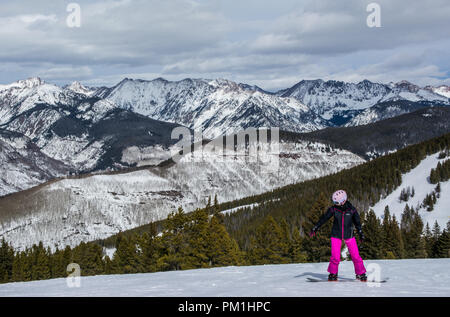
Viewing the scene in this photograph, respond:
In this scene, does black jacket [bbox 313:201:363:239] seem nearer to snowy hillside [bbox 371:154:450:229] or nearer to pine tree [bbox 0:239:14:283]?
pine tree [bbox 0:239:14:283]

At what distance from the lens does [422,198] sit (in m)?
122

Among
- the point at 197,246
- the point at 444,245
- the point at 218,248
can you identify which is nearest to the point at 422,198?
the point at 444,245

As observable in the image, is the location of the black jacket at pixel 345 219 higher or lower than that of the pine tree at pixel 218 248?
higher

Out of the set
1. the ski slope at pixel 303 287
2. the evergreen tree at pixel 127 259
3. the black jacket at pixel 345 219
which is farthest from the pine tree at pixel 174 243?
the black jacket at pixel 345 219

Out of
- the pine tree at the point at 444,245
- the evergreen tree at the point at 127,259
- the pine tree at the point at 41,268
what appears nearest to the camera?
the pine tree at the point at 444,245

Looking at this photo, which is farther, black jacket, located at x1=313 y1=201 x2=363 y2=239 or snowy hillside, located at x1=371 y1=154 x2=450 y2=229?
snowy hillside, located at x1=371 y1=154 x2=450 y2=229

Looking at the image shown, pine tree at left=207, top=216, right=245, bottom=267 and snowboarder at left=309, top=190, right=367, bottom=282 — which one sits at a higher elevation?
snowboarder at left=309, top=190, right=367, bottom=282

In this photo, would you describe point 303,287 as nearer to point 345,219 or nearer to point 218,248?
point 345,219

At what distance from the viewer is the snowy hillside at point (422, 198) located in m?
108

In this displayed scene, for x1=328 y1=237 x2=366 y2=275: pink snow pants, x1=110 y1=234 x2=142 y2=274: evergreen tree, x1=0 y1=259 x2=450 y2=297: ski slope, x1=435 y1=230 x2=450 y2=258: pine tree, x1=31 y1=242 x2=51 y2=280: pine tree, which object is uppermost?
x1=328 y1=237 x2=366 y2=275: pink snow pants

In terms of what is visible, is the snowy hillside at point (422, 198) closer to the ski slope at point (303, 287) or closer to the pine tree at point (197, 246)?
the pine tree at point (197, 246)

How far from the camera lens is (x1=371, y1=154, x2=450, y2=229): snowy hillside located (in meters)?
108

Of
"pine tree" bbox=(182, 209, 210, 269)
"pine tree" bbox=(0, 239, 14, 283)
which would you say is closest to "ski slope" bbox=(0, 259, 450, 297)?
"pine tree" bbox=(182, 209, 210, 269)
